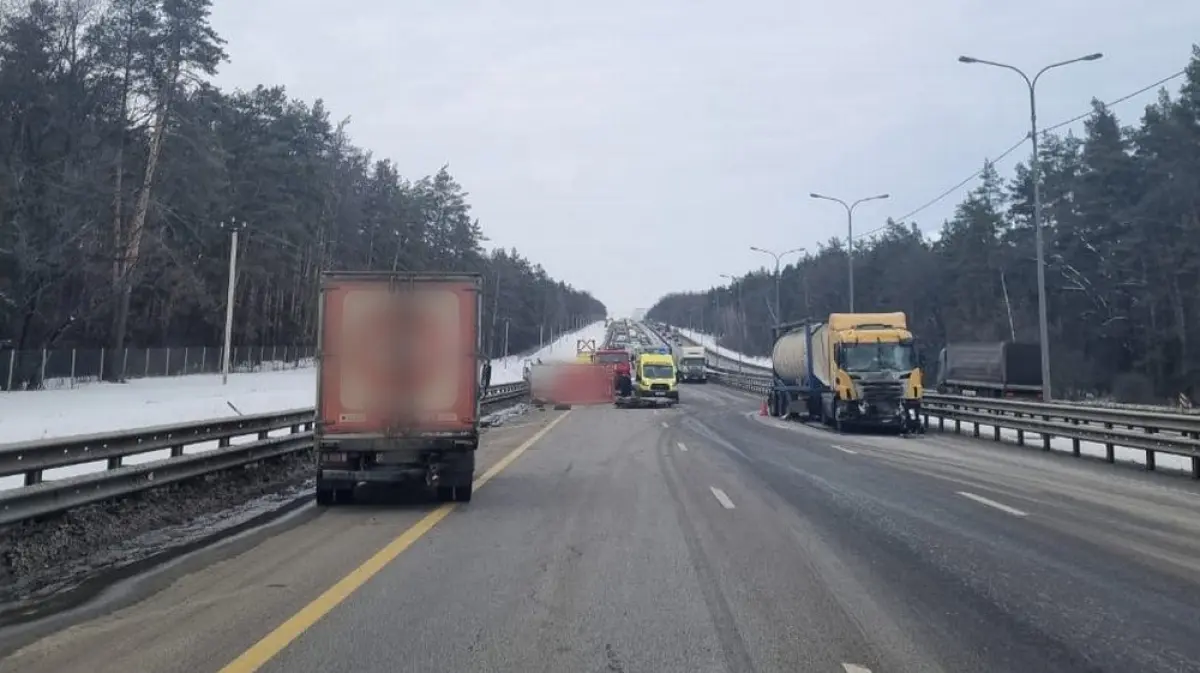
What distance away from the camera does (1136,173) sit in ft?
197

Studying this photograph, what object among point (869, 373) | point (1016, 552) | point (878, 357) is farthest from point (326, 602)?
point (878, 357)

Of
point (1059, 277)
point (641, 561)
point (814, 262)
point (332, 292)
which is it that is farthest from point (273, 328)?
point (814, 262)

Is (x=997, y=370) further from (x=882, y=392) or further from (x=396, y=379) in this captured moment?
(x=396, y=379)

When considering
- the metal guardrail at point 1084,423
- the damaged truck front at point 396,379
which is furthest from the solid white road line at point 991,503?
the damaged truck front at point 396,379

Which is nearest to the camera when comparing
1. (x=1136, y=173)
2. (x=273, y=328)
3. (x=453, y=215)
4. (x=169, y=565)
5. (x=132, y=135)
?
(x=169, y=565)

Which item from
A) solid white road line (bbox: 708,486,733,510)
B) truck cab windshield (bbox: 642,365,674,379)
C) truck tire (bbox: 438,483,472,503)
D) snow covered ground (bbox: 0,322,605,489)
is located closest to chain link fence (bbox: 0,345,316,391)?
snow covered ground (bbox: 0,322,605,489)

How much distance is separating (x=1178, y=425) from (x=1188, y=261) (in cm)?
3901

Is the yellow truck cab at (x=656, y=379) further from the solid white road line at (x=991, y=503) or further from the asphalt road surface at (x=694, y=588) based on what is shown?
the solid white road line at (x=991, y=503)

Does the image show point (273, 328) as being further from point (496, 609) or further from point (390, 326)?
point (496, 609)

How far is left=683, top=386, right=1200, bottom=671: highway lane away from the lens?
668 centimetres

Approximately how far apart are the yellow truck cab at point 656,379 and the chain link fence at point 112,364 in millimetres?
20339

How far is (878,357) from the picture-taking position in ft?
104

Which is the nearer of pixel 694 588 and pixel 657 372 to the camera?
pixel 694 588

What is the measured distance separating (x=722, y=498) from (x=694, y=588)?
20.6 ft
